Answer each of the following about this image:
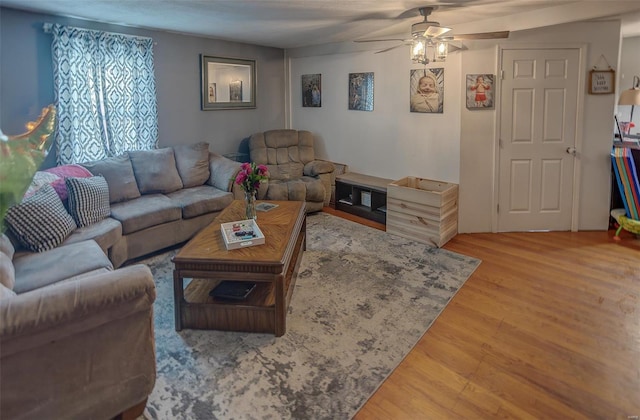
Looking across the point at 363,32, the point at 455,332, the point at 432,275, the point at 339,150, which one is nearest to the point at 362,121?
the point at 339,150

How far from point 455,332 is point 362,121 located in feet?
11.4

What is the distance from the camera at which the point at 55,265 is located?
2631 millimetres

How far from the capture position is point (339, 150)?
602cm

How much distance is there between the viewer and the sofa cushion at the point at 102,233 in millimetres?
3200

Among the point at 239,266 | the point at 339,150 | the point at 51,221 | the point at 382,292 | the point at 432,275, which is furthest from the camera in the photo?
the point at 339,150

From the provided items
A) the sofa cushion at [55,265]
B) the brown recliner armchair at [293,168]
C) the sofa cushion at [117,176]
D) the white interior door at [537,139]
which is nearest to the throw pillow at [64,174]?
the sofa cushion at [117,176]

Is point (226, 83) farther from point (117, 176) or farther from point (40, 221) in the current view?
point (40, 221)

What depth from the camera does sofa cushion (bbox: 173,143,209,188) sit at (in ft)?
15.4

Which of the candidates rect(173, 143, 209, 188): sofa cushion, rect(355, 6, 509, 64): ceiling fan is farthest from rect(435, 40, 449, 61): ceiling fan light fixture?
rect(173, 143, 209, 188): sofa cushion

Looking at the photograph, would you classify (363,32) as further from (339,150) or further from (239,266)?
(239,266)

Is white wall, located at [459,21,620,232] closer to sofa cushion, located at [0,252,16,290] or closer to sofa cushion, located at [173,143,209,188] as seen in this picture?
sofa cushion, located at [173,143,209,188]

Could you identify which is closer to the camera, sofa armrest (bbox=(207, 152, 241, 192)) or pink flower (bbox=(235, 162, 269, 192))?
pink flower (bbox=(235, 162, 269, 192))

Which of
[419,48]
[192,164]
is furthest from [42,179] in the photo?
[419,48]

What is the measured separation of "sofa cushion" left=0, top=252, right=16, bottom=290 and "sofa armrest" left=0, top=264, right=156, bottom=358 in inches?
27.3
